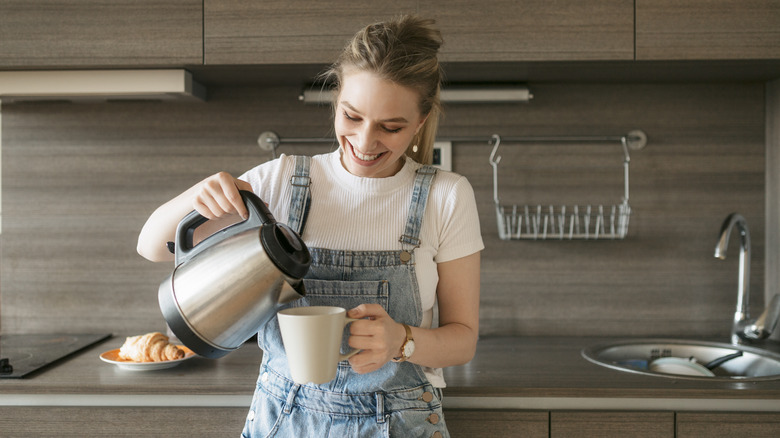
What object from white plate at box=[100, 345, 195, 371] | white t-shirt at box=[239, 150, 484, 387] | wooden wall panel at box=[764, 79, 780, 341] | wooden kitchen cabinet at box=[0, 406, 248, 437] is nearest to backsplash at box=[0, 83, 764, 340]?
wooden wall panel at box=[764, 79, 780, 341]

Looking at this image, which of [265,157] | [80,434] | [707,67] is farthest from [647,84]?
[80,434]

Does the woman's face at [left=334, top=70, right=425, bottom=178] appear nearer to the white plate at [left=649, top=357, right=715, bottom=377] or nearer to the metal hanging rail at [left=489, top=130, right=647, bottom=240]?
the metal hanging rail at [left=489, top=130, right=647, bottom=240]

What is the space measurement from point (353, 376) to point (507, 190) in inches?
35.6

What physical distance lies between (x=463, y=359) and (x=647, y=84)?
1.14 meters

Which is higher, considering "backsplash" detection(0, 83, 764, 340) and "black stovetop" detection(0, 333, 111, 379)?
"backsplash" detection(0, 83, 764, 340)

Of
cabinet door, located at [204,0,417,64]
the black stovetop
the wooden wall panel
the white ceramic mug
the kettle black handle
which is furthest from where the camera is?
the wooden wall panel

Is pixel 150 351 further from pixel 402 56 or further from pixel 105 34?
pixel 402 56

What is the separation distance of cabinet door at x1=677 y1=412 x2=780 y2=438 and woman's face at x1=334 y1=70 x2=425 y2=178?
829mm

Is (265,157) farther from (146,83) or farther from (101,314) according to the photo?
(101,314)

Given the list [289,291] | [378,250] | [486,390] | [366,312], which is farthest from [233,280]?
[486,390]

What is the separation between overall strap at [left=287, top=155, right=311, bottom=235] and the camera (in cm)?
116

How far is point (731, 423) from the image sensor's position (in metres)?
1.34

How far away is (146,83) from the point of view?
1.61m

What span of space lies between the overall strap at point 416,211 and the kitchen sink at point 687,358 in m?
0.65
